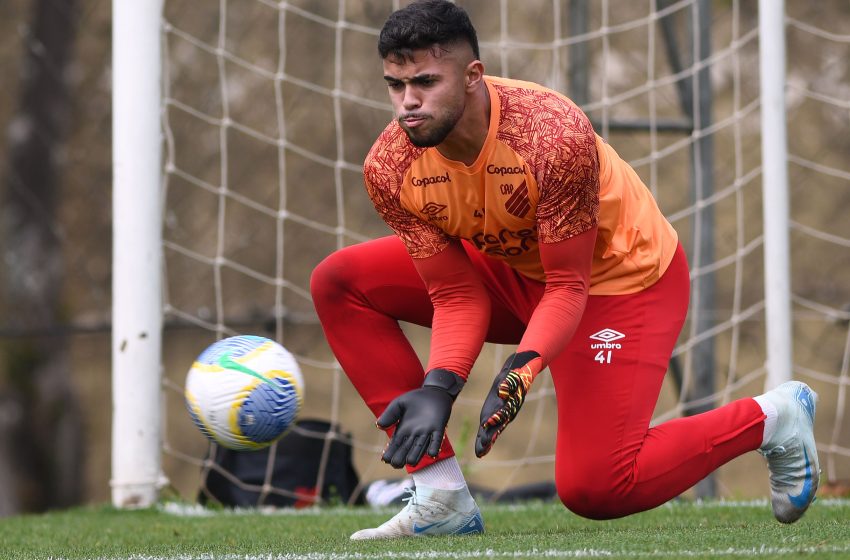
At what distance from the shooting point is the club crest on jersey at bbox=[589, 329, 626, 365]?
3902 mm

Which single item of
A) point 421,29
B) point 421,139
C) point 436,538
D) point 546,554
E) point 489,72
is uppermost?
point 489,72

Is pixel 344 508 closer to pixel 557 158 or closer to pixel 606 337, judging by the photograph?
pixel 606 337

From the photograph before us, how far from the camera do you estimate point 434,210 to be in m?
3.74

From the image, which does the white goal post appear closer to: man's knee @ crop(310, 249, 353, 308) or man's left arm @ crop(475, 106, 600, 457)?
man's knee @ crop(310, 249, 353, 308)

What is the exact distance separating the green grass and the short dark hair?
1247 mm

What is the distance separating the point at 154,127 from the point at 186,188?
1.85 metres

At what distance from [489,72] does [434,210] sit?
11.3ft

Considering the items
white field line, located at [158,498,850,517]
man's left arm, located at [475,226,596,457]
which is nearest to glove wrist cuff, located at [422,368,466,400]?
man's left arm, located at [475,226,596,457]

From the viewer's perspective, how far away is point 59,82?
7.77 metres

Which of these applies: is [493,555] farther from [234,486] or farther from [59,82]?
[59,82]

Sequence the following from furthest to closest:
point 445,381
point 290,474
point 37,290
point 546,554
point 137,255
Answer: point 37,290 → point 290,474 → point 137,255 → point 445,381 → point 546,554

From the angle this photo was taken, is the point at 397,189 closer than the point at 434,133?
No

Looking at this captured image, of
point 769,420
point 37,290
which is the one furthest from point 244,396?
point 37,290

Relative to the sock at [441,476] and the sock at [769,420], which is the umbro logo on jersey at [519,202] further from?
the sock at [769,420]
